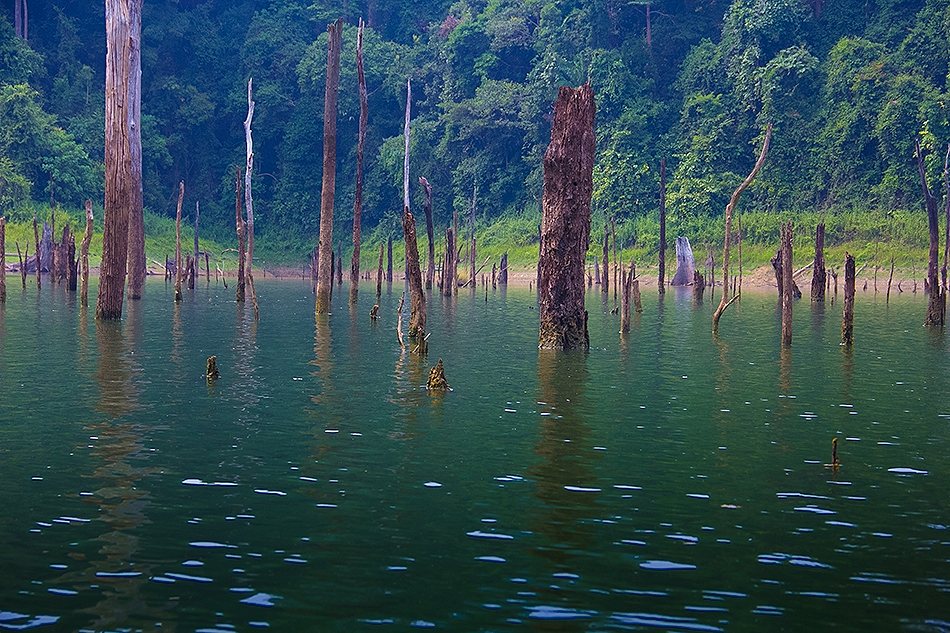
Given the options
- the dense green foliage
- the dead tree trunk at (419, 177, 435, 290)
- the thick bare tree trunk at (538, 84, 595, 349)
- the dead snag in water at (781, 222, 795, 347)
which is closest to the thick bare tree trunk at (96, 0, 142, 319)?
the dead tree trunk at (419, 177, 435, 290)

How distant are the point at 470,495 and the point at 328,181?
92.0ft

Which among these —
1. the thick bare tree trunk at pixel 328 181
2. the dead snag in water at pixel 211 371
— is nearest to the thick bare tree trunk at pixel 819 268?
the thick bare tree trunk at pixel 328 181

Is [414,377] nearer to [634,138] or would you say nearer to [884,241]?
[884,241]

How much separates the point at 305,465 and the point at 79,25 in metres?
93.8

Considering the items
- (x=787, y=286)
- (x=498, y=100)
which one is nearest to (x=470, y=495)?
(x=787, y=286)

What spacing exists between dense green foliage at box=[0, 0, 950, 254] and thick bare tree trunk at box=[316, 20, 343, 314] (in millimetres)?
40417

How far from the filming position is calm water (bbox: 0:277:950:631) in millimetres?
9430

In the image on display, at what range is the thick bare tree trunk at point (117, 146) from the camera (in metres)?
34.2

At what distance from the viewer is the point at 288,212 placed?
99.4 meters

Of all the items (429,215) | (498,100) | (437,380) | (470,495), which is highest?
(498,100)

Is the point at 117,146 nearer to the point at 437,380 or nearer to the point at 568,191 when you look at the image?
the point at 568,191

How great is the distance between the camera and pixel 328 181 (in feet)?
131

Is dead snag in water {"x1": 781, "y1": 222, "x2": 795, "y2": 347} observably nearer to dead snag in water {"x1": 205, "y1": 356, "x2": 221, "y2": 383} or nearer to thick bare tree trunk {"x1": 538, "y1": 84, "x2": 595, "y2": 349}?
thick bare tree trunk {"x1": 538, "y1": 84, "x2": 595, "y2": 349}

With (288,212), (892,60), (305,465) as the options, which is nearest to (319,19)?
(288,212)
